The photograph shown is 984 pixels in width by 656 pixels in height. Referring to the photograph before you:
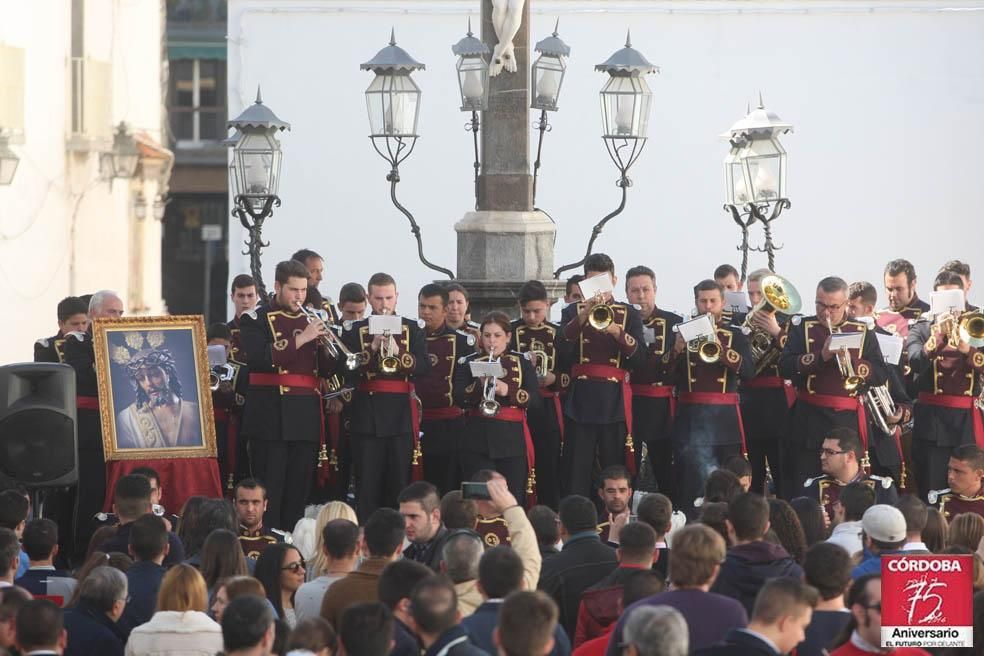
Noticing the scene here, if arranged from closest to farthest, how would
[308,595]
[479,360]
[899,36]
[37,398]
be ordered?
[308,595] → [37,398] → [479,360] → [899,36]

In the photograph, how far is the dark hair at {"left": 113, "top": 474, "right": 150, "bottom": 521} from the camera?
9.20 meters

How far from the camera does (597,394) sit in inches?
482

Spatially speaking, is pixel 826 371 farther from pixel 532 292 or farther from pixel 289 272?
pixel 289 272

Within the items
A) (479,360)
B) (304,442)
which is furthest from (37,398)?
(479,360)

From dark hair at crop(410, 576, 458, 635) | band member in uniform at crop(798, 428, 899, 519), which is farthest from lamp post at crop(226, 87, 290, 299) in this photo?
dark hair at crop(410, 576, 458, 635)

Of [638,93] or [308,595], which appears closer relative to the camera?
[308,595]

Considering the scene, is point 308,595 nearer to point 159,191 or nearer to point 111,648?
point 111,648

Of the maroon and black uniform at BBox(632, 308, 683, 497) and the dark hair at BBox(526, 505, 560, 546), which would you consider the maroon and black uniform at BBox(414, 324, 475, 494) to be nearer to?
the maroon and black uniform at BBox(632, 308, 683, 497)

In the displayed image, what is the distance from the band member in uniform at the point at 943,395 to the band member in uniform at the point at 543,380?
2194 millimetres

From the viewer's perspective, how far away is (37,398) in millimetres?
10906

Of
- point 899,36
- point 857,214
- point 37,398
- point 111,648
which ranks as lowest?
point 111,648

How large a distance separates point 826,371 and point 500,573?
220 inches

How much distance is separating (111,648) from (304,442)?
4640mm

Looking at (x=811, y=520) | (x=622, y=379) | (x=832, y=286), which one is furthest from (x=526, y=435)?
(x=811, y=520)
